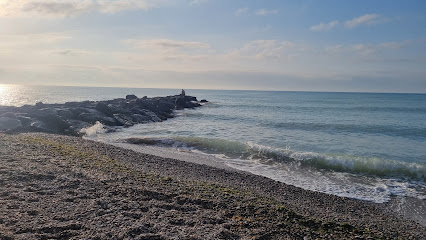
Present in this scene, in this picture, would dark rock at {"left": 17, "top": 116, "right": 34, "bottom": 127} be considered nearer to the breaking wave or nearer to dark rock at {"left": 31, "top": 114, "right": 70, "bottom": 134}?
dark rock at {"left": 31, "top": 114, "right": 70, "bottom": 134}

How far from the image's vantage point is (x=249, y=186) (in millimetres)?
10273

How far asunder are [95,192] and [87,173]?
1.64 m

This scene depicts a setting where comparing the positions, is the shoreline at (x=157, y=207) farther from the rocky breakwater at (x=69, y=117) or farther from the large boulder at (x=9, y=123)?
the rocky breakwater at (x=69, y=117)

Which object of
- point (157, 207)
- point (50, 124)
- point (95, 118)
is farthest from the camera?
point (95, 118)

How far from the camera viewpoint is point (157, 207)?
6.43m

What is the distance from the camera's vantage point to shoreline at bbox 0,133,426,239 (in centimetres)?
536

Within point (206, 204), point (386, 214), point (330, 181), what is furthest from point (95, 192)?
point (330, 181)

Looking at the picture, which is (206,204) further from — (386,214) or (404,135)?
(404,135)

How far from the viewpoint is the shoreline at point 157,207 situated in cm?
536

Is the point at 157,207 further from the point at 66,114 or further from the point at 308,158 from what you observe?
the point at 66,114

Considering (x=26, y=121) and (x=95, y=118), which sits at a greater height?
(x=26, y=121)

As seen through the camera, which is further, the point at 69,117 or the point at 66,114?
the point at 66,114

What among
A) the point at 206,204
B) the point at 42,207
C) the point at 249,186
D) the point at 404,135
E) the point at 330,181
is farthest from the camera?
the point at 404,135

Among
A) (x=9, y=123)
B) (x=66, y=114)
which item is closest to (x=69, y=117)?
(x=66, y=114)
